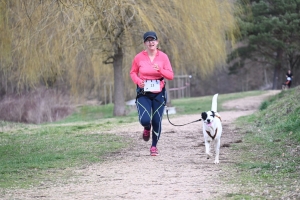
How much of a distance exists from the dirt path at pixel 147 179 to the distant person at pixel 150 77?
81cm

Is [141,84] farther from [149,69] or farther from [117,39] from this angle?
[117,39]

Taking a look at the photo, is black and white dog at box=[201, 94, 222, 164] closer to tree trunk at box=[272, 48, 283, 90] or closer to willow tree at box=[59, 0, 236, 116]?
willow tree at box=[59, 0, 236, 116]

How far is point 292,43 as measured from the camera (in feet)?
138

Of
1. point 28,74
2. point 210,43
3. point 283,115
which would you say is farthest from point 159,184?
point 210,43

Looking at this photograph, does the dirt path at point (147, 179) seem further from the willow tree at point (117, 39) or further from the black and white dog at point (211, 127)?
the willow tree at point (117, 39)

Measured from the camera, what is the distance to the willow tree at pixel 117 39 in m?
19.5

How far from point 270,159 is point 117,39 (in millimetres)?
14115

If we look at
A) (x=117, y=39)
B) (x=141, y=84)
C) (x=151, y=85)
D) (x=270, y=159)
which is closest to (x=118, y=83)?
(x=117, y=39)

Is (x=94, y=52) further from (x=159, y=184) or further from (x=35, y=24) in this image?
(x=159, y=184)

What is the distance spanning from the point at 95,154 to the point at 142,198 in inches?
176

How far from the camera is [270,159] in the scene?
983 cm

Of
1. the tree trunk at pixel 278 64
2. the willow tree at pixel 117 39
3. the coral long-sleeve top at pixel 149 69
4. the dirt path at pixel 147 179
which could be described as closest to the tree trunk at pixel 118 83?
the willow tree at pixel 117 39

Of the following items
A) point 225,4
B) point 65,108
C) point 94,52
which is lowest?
point 65,108

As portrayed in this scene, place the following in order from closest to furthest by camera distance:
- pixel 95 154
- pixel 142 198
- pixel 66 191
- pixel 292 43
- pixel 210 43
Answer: pixel 142 198
pixel 66 191
pixel 95 154
pixel 210 43
pixel 292 43
